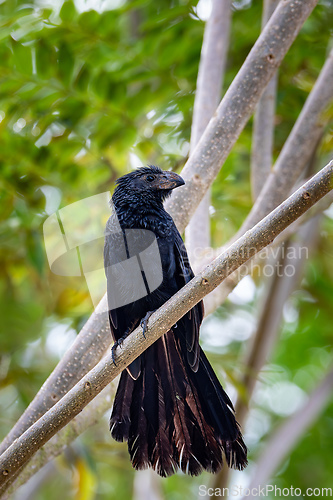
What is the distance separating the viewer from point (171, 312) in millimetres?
2045

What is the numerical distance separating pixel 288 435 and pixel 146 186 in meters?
2.50

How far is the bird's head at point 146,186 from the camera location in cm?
312

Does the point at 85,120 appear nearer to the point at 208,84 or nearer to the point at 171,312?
the point at 208,84

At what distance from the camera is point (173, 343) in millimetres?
2826

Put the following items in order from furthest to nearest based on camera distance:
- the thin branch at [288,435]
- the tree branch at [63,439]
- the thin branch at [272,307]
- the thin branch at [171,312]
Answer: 1. the thin branch at [272,307]
2. the thin branch at [288,435]
3. the tree branch at [63,439]
4. the thin branch at [171,312]

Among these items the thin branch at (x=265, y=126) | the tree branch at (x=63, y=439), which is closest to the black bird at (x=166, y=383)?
the tree branch at (x=63, y=439)

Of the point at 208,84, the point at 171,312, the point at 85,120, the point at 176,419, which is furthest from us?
the point at 85,120

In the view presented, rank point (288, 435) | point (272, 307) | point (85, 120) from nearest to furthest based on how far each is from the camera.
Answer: point (288, 435) → point (85, 120) → point (272, 307)

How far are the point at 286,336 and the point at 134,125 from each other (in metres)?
3.74

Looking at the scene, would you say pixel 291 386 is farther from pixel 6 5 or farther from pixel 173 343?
pixel 6 5

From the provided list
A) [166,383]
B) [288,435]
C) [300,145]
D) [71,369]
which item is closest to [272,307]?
[288,435]

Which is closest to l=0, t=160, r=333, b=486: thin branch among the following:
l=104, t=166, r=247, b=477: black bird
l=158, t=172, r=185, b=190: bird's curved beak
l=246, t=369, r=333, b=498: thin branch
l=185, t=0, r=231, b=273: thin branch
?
l=104, t=166, r=247, b=477: black bird

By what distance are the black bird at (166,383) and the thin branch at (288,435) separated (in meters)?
1.68

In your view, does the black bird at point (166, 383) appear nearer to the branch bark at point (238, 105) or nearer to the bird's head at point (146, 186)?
the bird's head at point (146, 186)
